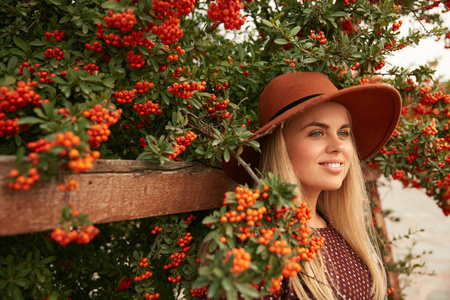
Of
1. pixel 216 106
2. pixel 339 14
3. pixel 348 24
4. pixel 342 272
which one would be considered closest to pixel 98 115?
pixel 216 106

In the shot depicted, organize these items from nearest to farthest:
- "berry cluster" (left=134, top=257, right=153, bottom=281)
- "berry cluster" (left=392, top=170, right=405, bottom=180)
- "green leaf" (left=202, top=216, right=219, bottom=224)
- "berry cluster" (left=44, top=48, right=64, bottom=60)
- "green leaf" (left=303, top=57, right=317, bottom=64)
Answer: "green leaf" (left=202, top=216, right=219, bottom=224) < "berry cluster" (left=44, top=48, right=64, bottom=60) < "berry cluster" (left=134, top=257, right=153, bottom=281) < "green leaf" (left=303, top=57, right=317, bottom=64) < "berry cluster" (left=392, top=170, right=405, bottom=180)

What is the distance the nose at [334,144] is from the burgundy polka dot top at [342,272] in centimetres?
44

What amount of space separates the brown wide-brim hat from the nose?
0.63 ft

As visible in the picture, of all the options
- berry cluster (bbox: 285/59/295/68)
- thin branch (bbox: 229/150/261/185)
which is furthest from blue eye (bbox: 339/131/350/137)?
thin branch (bbox: 229/150/261/185)

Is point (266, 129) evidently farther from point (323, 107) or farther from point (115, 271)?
point (115, 271)

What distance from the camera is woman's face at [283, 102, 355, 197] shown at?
5.20ft

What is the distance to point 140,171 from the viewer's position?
1.25 meters

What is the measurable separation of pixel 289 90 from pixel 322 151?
13.5 inches

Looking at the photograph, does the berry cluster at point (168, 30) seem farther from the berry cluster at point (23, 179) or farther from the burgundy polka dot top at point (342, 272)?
the burgundy polka dot top at point (342, 272)

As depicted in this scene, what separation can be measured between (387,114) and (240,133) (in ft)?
3.07

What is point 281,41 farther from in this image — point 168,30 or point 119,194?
point 119,194

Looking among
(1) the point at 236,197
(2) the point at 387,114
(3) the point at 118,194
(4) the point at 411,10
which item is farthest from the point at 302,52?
(3) the point at 118,194

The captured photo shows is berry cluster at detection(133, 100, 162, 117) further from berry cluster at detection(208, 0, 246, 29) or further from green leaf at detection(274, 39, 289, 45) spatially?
green leaf at detection(274, 39, 289, 45)

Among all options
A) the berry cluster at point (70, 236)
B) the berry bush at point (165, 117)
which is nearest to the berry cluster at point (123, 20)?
the berry bush at point (165, 117)
